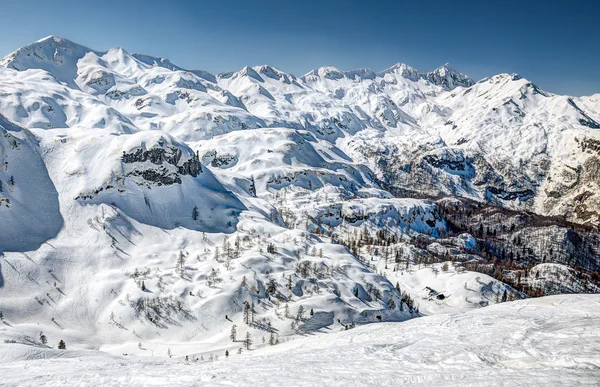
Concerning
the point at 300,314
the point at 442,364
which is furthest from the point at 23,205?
the point at 442,364

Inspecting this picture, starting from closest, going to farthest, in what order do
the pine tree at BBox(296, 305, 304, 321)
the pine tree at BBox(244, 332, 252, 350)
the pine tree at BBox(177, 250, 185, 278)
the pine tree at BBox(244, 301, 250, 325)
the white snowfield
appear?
1. the white snowfield
2. the pine tree at BBox(244, 332, 252, 350)
3. the pine tree at BBox(244, 301, 250, 325)
4. the pine tree at BBox(296, 305, 304, 321)
5. the pine tree at BBox(177, 250, 185, 278)

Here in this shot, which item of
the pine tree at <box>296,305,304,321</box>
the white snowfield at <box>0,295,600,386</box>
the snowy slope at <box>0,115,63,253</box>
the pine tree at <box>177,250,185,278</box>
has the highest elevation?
the snowy slope at <box>0,115,63,253</box>

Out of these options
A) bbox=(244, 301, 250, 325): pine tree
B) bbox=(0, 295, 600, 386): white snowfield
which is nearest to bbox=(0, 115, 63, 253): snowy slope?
bbox=(244, 301, 250, 325): pine tree

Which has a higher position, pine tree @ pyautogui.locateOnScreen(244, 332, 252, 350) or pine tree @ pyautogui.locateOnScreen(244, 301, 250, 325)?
pine tree @ pyautogui.locateOnScreen(244, 301, 250, 325)

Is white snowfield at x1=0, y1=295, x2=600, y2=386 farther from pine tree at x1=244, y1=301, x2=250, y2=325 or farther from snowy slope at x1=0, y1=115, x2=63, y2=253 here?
snowy slope at x1=0, y1=115, x2=63, y2=253

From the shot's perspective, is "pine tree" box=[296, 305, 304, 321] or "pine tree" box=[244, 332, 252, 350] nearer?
"pine tree" box=[244, 332, 252, 350]

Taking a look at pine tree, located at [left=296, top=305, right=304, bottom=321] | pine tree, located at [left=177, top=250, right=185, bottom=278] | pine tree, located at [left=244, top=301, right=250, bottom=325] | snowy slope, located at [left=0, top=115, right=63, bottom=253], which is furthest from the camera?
snowy slope, located at [left=0, top=115, right=63, bottom=253]

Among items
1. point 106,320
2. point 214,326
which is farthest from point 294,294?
point 106,320

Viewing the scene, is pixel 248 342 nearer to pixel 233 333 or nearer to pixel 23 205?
pixel 233 333

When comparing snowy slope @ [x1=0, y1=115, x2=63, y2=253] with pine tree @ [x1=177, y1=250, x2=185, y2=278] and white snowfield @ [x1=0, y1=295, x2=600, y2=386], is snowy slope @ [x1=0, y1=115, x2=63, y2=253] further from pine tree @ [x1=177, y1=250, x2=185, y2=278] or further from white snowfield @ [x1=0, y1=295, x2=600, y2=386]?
white snowfield @ [x1=0, y1=295, x2=600, y2=386]

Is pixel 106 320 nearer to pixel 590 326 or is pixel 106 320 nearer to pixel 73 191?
pixel 73 191
